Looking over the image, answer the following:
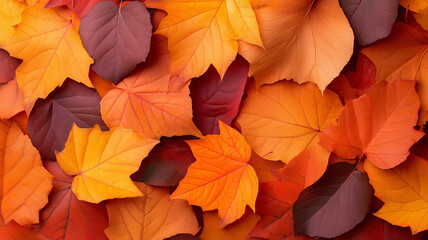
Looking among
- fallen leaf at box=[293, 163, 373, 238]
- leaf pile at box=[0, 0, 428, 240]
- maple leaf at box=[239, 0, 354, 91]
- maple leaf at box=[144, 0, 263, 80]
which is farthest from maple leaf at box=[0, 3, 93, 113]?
fallen leaf at box=[293, 163, 373, 238]

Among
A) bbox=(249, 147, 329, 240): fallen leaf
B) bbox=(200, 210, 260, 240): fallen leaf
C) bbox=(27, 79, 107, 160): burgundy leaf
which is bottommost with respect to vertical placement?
bbox=(200, 210, 260, 240): fallen leaf

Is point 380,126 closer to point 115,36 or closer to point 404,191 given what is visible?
point 404,191

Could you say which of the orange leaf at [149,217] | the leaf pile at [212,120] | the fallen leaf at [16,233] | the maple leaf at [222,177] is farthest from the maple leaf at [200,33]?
the fallen leaf at [16,233]

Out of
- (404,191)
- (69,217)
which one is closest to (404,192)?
(404,191)

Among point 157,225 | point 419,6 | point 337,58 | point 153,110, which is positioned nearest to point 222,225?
point 157,225

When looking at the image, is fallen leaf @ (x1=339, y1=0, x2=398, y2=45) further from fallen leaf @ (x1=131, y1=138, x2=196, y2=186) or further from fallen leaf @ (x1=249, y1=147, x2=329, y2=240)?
fallen leaf @ (x1=131, y1=138, x2=196, y2=186)

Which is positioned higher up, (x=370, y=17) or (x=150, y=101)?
(x=370, y=17)
